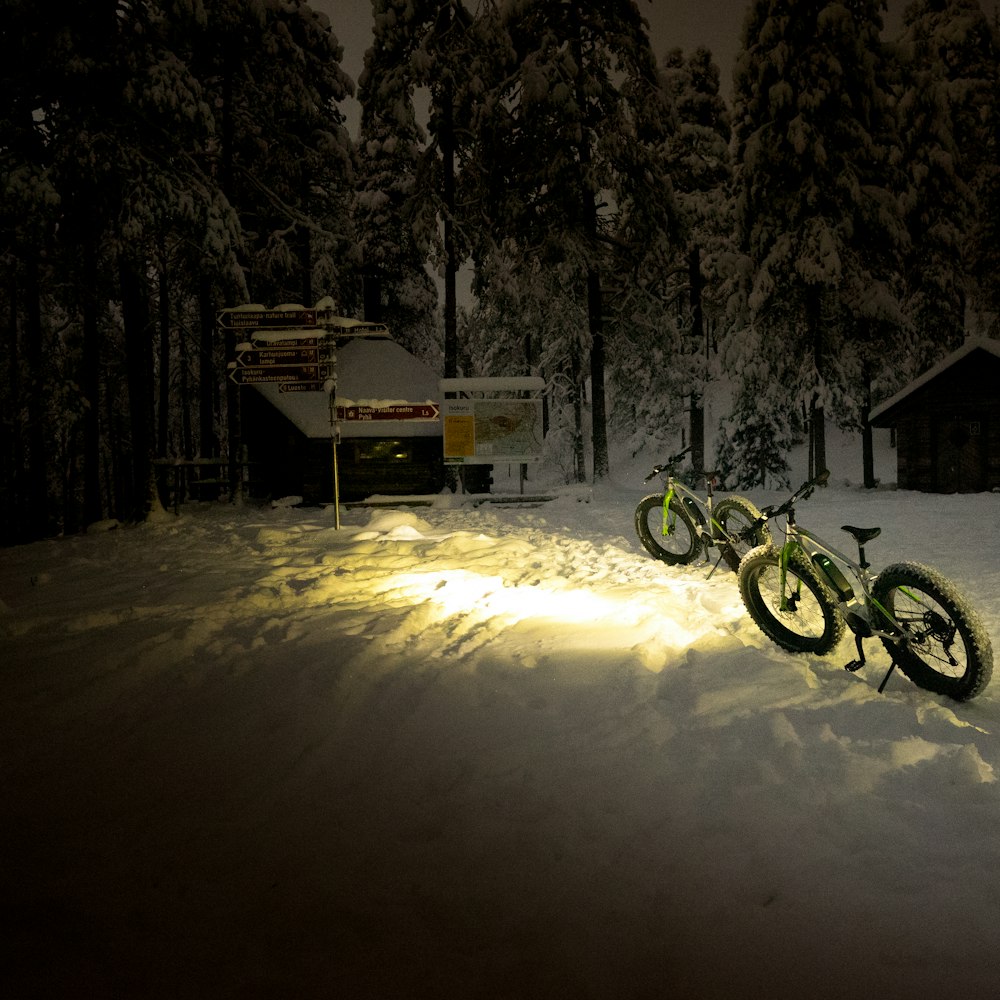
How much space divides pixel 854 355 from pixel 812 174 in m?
5.88

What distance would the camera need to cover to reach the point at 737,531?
7.14 m

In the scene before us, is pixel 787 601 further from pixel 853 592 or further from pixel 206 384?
pixel 206 384

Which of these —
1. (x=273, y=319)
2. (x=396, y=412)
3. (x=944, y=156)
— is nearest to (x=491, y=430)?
(x=396, y=412)

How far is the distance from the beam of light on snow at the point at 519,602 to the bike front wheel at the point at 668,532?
1.93 metres

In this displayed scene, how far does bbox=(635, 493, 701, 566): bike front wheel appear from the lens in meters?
7.84

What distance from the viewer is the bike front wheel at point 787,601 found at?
180 inches

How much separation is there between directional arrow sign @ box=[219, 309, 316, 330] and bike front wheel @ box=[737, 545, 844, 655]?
31.7 feet

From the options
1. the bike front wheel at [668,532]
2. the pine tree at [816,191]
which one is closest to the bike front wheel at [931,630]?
the bike front wheel at [668,532]

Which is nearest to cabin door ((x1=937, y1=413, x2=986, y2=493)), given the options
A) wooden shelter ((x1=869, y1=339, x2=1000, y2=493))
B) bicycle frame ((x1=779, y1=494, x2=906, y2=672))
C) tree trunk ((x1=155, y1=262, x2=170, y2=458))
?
wooden shelter ((x1=869, y1=339, x2=1000, y2=493))

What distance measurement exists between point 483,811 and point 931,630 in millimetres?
2891

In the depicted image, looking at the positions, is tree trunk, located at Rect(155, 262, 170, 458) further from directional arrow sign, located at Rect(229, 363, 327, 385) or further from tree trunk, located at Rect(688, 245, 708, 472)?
tree trunk, located at Rect(688, 245, 708, 472)

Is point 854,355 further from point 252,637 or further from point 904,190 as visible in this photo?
point 252,637

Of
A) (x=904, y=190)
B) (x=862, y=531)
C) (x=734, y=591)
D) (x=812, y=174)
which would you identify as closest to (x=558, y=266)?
(x=812, y=174)

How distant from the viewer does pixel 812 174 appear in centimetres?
2008
